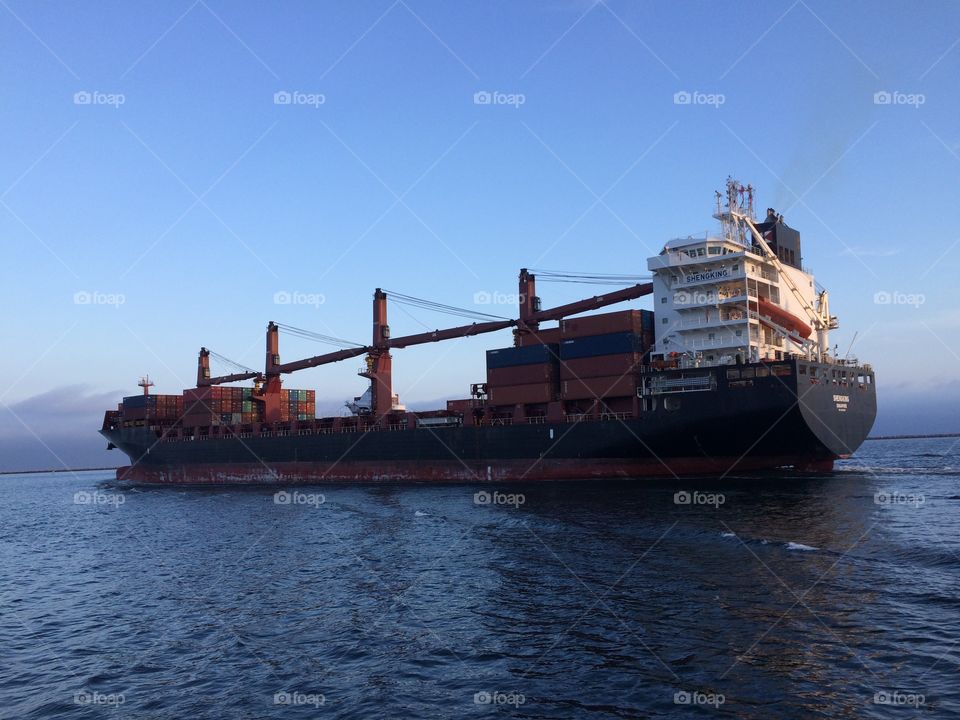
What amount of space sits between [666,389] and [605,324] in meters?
6.24

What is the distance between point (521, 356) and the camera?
158ft

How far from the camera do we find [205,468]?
6975 cm

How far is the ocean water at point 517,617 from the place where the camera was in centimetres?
1089

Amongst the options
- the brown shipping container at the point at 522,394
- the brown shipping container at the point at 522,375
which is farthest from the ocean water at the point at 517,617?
the brown shipping container at the point at 522,375

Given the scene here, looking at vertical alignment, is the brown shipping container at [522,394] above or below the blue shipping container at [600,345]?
below

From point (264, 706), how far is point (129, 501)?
5022cm

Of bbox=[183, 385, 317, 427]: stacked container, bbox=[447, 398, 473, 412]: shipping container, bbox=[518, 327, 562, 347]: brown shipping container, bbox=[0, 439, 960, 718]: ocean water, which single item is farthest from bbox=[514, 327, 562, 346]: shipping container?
bbox=[183, 385, 317, 427]: stacked container

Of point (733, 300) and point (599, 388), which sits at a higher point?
point (733, 300)

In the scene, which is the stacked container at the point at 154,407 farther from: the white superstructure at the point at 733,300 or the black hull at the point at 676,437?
the white superstructure at the point at 733,300

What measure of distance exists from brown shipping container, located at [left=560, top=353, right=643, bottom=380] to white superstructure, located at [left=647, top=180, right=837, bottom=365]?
2108 mm

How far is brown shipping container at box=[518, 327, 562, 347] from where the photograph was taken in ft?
155

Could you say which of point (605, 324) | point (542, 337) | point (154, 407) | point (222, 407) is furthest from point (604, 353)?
point (154, 407)

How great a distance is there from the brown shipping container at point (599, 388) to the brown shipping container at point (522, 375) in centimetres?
144

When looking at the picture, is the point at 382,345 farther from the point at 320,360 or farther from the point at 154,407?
the point at 154,407
